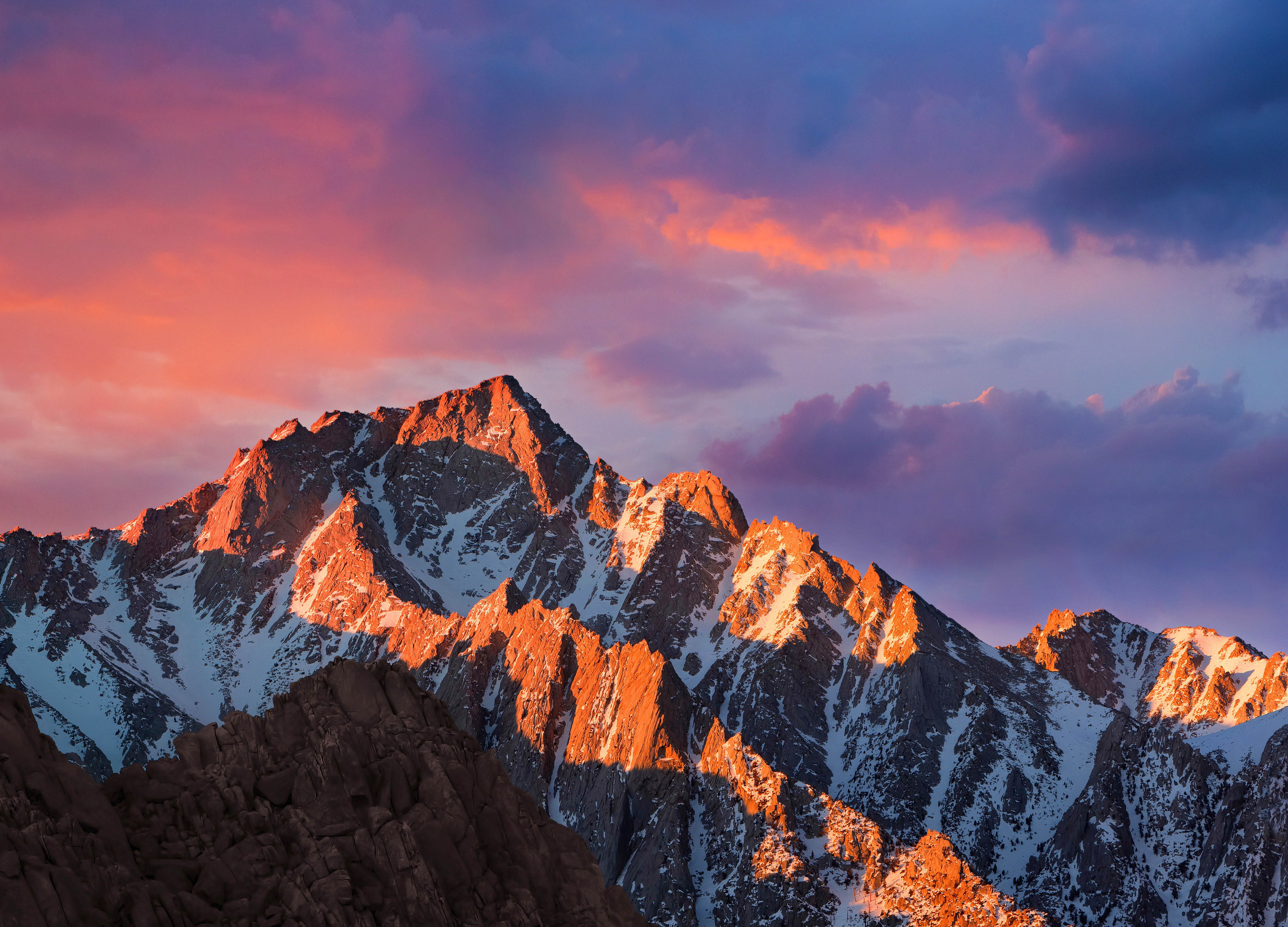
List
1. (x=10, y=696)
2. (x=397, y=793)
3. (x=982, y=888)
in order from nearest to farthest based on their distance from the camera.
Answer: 1. (x=10, y=696)
2. (x=397, y=793)
3. (x=982, y=888)

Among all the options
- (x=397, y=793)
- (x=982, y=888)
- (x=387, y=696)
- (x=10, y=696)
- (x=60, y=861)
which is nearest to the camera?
(x=60, y=861)

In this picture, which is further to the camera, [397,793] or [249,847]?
[397,793]

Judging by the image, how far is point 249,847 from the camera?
64.1m

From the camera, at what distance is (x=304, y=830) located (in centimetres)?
6600

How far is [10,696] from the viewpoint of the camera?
62156 mm

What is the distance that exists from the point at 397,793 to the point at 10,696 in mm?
21073

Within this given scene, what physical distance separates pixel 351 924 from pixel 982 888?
143 m

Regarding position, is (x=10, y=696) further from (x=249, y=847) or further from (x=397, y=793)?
(x=397, y=793)

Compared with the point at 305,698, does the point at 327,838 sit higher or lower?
lower

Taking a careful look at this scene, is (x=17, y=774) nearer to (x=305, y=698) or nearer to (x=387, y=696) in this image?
(x=305, y=698)

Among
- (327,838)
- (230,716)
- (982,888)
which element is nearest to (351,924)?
(327,838)

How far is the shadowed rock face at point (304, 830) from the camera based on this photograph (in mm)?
57594

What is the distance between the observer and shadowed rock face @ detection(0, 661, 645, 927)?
5759 centimetres

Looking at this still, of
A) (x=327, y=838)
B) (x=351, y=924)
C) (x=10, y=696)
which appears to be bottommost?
(x=351, y=924)
